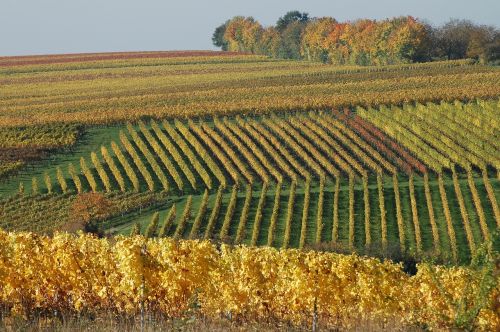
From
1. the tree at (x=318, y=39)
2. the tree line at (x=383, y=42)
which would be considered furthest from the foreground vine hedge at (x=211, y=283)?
the tree at (x=318, y=39)

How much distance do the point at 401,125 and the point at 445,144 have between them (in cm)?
736

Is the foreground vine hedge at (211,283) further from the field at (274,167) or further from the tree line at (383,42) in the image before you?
the tree line at (383,42)

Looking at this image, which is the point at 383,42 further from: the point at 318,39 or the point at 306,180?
the point at 306,180

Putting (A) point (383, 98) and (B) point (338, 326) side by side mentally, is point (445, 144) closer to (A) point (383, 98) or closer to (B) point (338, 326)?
(A) point (383, 98)

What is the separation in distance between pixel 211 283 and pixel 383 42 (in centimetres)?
11393

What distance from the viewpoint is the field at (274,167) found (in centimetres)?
4878

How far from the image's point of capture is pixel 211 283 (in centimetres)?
2720

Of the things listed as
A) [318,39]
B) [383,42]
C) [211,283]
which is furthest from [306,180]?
[318,39]

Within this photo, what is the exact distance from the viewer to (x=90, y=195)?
183 feet

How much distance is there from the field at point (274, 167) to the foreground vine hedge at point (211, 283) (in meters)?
0.47

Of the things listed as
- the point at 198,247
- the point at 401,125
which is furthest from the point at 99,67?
the point at 198,247

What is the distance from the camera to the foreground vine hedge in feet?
86.7

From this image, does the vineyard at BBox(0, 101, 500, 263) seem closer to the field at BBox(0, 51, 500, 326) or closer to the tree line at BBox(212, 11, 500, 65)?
the field at BBox(0, 51, 500, 326)

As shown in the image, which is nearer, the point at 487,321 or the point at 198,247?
the point at 487,321
